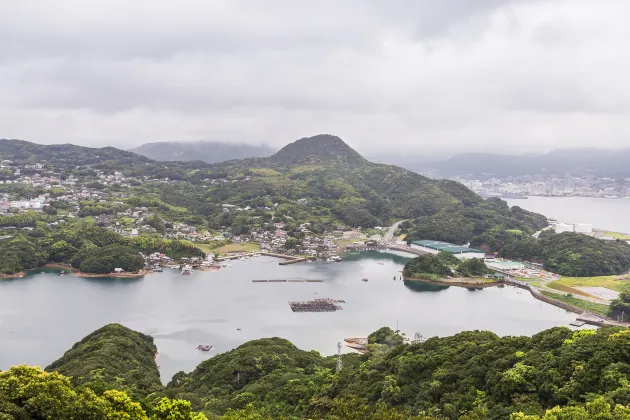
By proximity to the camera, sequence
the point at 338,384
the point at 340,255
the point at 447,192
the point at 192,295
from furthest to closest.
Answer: the point at 447,192
the point at 340,255
the point at 192,295
the point at 338,384

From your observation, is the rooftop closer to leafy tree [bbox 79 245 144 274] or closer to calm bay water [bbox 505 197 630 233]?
leafy tree [bbox 79 245 144 274]

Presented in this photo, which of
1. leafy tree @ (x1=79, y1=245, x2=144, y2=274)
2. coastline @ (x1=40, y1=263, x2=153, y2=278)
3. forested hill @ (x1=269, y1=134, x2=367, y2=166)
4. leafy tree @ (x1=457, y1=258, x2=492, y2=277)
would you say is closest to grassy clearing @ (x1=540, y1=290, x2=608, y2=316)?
leafy tree @ (x1=457, y1=258, x2=492, y2=277)

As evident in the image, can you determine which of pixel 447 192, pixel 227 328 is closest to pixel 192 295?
pixel 227 328

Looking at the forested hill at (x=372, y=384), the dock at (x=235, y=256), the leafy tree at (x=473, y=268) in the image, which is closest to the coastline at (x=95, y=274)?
the dock at (x=235, y=256)

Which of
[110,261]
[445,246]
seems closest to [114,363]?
[110,261]

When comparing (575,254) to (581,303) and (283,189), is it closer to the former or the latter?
(581,303)

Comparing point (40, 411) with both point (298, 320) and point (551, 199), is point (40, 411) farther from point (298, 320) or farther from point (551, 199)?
point (551, 199)
